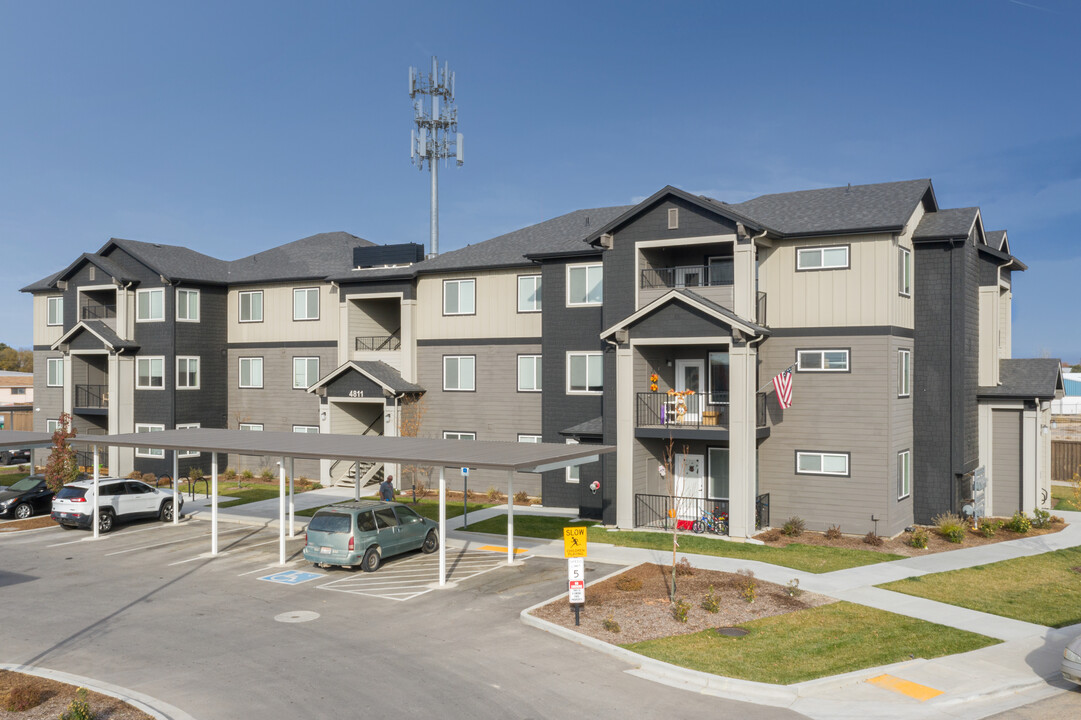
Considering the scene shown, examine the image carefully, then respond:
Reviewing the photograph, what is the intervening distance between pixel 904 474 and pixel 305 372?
89.6ft

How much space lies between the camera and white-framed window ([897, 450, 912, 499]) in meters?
27.0

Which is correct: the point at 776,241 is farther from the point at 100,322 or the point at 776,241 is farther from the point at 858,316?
the point at 100,322

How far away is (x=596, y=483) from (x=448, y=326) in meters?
11.1

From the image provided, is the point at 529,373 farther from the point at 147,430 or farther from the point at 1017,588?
the point at 147,430

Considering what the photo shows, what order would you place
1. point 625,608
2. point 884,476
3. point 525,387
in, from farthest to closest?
1. point 525,387
2. point 884,476
3. point 625,608

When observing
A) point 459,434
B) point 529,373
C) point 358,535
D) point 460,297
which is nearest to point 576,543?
point 358,535

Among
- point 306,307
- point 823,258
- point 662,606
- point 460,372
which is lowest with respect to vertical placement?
point 662,606

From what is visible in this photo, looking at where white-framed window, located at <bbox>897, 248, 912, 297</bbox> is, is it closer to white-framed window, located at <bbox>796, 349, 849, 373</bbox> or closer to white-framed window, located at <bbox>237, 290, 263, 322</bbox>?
white-framed window, located at <bbox>796, 349, 849, 373</bbox>

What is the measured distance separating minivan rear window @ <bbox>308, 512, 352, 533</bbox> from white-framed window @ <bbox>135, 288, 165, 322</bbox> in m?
24.0

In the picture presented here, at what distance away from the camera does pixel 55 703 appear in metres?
12.5

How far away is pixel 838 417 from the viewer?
87.9 ft

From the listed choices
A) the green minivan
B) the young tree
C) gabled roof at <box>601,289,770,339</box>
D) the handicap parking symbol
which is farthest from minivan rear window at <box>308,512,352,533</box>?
the young tree

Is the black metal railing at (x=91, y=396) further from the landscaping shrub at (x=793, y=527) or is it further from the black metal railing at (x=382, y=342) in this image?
the landscaping shrub at (x=793, y=527)

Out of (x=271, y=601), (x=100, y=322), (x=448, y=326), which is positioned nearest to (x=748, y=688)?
(x=271, y=601)
